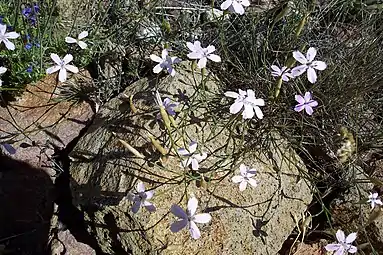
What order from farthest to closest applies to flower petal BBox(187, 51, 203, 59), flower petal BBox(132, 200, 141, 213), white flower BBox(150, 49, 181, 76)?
1. white flower BBox(150, 49, 181, 76)
2. flower petal BBox(187, 51, 203, 59)
3. flower petal BBox(132, 200, 141, 213)

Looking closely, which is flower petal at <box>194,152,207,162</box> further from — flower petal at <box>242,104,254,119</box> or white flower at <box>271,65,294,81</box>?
white flower at <box>271,65,294,81</box>

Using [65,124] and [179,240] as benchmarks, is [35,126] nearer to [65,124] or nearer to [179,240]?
[65,124]

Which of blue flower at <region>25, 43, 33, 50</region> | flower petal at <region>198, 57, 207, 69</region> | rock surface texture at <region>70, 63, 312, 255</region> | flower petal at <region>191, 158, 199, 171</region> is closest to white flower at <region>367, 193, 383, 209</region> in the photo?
rock surface texture at <region>70, 63, 312, 255</region>

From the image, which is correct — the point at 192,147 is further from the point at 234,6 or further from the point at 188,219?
the point at 234,6

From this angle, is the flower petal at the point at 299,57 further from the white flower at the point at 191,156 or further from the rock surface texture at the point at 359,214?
the rock surface texture at the point at 359,214

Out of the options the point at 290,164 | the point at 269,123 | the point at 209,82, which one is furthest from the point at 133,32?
the point at 290,164

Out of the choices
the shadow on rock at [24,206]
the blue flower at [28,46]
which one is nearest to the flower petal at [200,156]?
the shadow on rock at [24,206]
